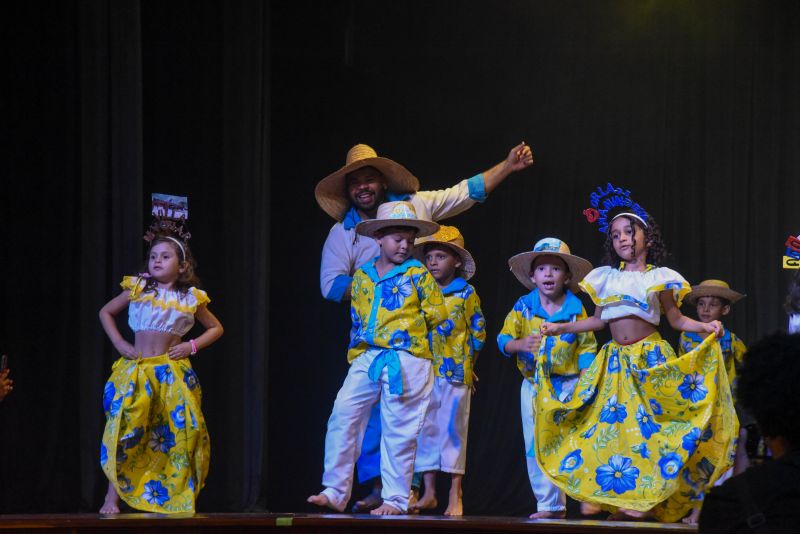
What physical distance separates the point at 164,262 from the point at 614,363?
2.24 m

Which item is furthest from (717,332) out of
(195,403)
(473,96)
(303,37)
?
(303,37)

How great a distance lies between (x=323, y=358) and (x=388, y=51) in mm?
2024

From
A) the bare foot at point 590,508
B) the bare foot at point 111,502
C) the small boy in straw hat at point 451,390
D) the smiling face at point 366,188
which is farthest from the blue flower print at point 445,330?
the bare foot at point 111,502

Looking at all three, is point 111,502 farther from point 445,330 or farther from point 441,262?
point 441,262

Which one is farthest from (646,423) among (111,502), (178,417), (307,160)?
(307,160)

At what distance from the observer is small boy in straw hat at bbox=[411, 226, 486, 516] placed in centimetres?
530

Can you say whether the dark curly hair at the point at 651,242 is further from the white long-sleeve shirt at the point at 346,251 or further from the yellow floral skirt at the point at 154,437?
the yellow floral skirt at the point at 154,437

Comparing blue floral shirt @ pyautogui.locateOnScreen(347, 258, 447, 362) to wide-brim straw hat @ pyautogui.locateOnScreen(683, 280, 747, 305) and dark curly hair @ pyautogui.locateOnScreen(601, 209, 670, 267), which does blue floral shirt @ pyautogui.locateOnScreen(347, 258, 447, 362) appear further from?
wide-brim straw hat @ pyautogui.locateOnScreen(683, 280, 747, 305)

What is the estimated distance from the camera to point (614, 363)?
185 inches

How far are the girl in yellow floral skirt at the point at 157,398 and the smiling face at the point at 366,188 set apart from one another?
0.90 meters

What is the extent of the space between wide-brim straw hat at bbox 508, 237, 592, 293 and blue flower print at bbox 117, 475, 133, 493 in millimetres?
2161

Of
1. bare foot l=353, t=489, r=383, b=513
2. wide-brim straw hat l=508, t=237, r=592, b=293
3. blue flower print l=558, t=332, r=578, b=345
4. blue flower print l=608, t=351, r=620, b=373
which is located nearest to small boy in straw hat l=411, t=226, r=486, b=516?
bare foot l=353, t=489, r=383, b=513

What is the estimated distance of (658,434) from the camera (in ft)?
14.9

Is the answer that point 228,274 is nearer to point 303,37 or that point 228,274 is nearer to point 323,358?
point 323,358
